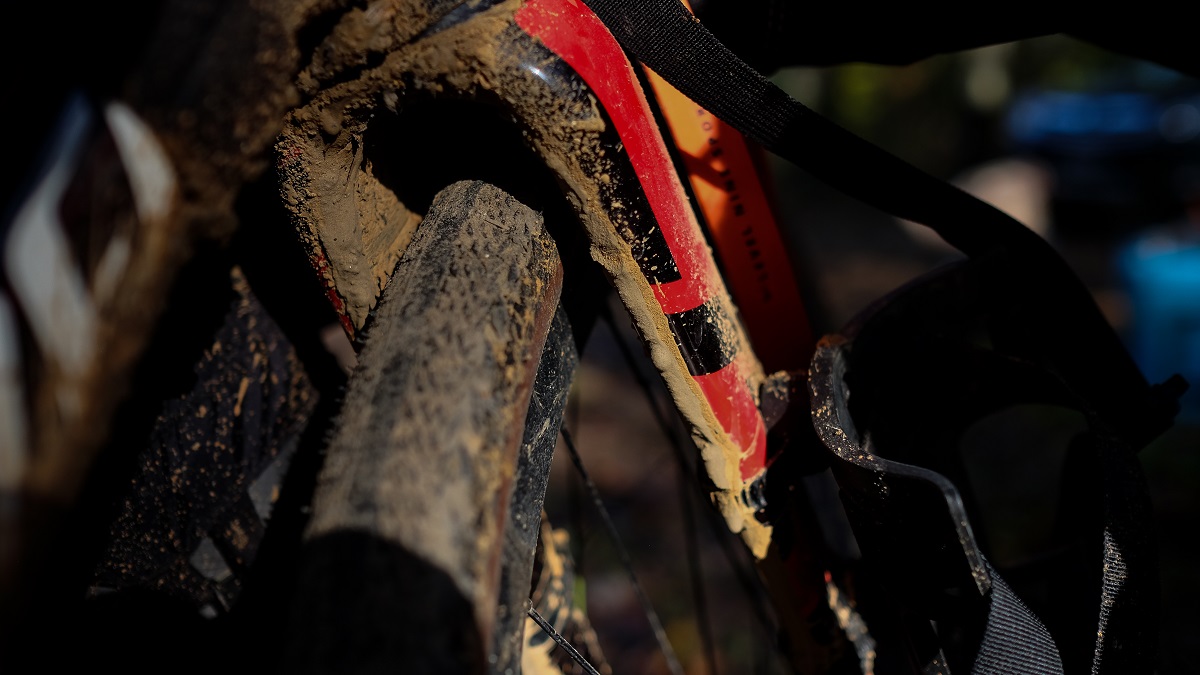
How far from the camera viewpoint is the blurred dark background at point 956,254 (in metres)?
2.40

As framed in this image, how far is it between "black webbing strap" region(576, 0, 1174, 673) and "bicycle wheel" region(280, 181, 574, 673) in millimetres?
241

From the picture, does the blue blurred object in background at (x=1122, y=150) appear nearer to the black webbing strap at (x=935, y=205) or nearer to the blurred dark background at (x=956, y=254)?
the blurred dark background at (x=956, y=254)

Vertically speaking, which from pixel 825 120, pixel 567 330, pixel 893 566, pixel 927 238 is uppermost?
pixel 825 120

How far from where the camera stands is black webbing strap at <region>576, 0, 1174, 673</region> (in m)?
0.72

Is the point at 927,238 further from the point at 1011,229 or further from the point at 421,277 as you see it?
the point at 421,277

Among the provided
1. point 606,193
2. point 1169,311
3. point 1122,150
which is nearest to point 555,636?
point 606,193

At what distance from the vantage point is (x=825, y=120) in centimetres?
82

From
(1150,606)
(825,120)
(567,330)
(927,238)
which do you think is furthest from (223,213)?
(927,238)

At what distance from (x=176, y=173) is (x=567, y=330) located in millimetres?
419

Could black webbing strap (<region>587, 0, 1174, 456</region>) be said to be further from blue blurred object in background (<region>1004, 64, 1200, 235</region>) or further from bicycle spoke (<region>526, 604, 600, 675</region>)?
blue blurred object in background (<region>1004, 64, 1200, 235</region>)

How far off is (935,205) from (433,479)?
65 cm

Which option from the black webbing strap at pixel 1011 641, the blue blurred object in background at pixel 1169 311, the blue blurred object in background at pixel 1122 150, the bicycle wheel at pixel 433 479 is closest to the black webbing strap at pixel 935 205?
the black webbing strap at pixel 1011 641

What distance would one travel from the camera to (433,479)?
1.77 ft

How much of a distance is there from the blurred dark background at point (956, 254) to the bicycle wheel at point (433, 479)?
848 mm
